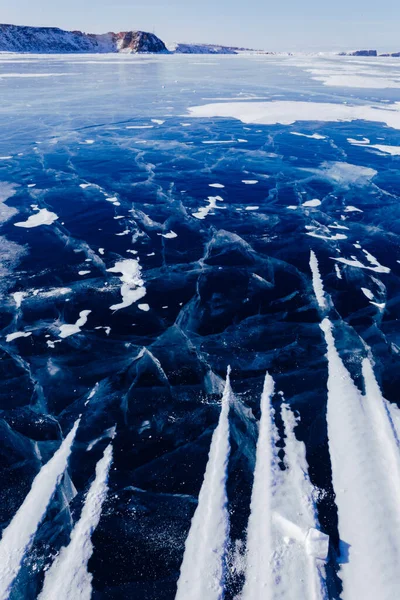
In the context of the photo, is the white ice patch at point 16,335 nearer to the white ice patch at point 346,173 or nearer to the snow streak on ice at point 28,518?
the snow streak on ice at point 28,518

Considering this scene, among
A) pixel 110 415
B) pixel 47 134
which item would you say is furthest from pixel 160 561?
pixel 47 134

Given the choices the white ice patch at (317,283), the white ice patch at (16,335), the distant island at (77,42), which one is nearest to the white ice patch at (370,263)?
the white ice patch at (317,283)

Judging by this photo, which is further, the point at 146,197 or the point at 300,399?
the point at 146,197

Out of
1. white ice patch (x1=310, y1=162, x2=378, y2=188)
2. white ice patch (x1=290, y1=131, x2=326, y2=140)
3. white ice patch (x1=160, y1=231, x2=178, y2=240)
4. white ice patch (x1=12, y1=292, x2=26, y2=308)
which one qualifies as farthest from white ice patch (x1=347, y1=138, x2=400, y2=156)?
white ice patch (x1=12, y1=292, x2=26, y2=308)

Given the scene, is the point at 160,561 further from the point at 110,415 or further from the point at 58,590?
the point at 110,415

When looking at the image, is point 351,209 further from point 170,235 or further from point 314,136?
point 314,136

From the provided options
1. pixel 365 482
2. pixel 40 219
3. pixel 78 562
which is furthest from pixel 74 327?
pixel 40 219
